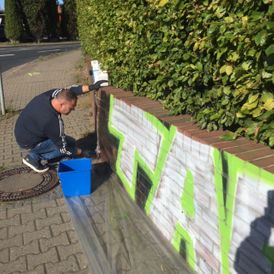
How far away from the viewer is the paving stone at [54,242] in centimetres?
387

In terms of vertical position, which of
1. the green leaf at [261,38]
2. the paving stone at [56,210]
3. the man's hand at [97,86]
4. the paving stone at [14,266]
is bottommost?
the paving stone at [56,210]

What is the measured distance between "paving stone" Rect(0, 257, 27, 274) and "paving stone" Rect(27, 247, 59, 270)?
0.05m

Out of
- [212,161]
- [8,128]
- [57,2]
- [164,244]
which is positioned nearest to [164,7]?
[212,161]

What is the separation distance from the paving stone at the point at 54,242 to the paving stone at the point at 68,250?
0.07m

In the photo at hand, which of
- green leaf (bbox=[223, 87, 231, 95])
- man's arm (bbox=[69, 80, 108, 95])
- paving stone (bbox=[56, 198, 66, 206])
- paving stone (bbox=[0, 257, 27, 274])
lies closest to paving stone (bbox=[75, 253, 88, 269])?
paving stone (bbox=[0, 257, 27, 274])

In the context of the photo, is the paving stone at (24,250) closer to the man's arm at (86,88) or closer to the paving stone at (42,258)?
the paving stone at (42,258)

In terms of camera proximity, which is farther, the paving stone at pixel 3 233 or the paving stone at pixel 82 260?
the paving stone at pixel 3 233

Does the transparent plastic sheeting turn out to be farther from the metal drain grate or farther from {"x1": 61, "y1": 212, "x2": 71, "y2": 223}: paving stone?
the metal drain grate

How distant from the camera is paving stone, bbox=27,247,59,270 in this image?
360 cm

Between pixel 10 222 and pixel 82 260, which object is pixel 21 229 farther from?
pixel 82 260

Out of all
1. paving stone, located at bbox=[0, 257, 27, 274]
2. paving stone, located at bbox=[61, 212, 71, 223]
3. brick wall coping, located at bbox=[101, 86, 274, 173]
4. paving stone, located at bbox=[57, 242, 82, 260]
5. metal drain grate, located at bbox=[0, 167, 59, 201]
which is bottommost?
metal drain grate, located at bbox=[0, 167, 59, 201]

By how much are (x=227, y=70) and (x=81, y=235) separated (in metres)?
2.15

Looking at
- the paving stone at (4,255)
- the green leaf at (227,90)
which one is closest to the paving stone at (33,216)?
the paving stone at (4,255)

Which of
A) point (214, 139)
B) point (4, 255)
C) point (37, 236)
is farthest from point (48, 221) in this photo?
point (214, 139)
